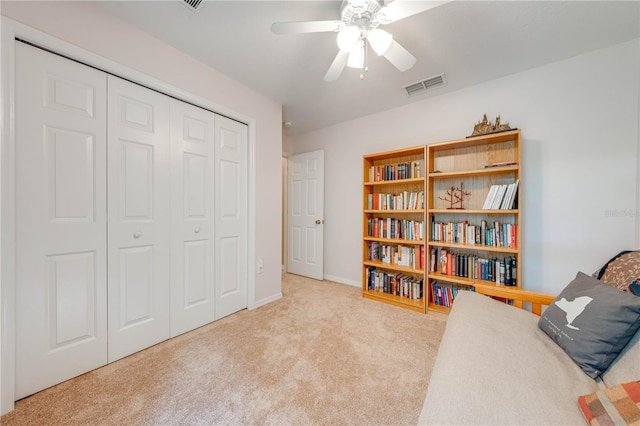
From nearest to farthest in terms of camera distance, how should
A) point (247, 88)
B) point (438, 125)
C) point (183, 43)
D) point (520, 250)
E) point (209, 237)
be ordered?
point (183, 43) < point (520, 250) < point (209, 237) < point (247, 88) < point (438, 125)

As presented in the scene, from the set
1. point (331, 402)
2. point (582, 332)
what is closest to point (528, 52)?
point (582, 332)

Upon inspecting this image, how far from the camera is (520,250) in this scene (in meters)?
1.98

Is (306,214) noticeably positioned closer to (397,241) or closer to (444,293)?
(397,241)

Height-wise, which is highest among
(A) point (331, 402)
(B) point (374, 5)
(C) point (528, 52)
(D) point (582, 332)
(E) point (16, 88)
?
(C) point (528, 52)

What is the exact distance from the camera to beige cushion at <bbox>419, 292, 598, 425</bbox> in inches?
25.8

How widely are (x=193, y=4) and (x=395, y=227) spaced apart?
8.45ft

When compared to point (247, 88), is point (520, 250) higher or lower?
lower

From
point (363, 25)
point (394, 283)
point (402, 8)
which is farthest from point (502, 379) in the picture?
point (394, 283)

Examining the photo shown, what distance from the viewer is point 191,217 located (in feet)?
6.57

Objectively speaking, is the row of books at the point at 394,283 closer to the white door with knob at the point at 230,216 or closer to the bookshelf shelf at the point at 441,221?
the bookshelf shelf at the point at 441,221

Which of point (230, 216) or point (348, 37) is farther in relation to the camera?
point (230, 216)

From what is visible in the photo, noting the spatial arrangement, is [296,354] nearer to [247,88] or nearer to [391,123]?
[247,88]

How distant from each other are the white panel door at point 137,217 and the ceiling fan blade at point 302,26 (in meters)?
1.16

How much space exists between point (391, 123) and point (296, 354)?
2.72 m
